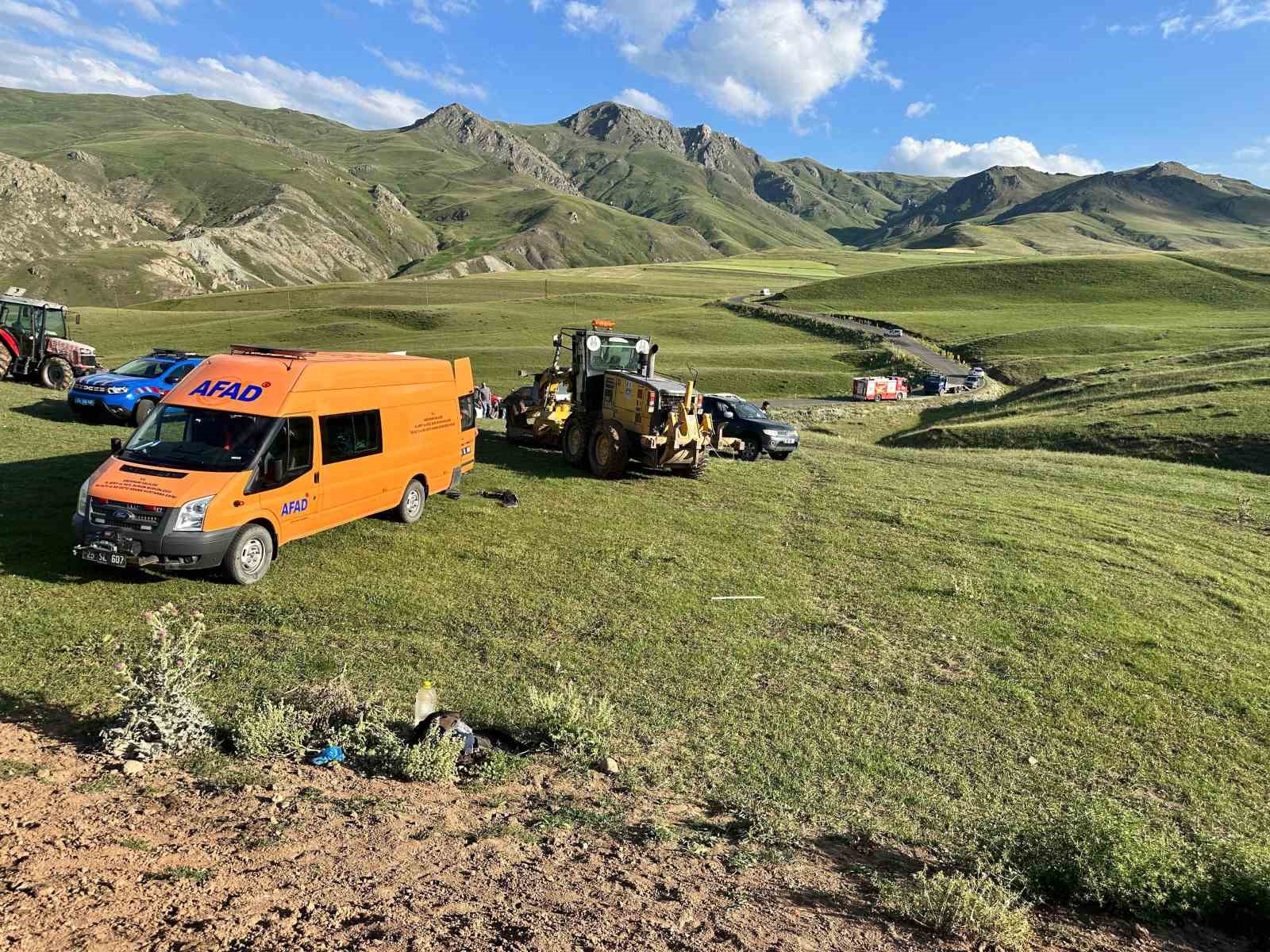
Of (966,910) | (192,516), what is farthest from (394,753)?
(192,516)

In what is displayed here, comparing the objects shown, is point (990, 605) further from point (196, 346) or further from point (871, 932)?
point (196, 346)

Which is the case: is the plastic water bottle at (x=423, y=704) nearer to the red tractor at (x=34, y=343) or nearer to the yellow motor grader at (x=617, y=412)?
the yellow motor grader at (x=617, y=412)

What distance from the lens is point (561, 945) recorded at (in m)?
3.98

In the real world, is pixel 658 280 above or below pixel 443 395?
above

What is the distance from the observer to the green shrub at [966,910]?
175 inches

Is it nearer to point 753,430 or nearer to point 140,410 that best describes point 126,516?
point 140,410

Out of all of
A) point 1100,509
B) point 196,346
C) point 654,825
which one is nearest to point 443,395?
point 654,825

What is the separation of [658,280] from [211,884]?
13416 centimetres

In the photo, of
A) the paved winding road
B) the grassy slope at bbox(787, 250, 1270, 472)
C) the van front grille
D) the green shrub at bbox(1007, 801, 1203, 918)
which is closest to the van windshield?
the van front grille

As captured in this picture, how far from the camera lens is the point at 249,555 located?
9.61m

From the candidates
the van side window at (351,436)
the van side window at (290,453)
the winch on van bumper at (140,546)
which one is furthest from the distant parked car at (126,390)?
the winch on van bumper at (140,546)

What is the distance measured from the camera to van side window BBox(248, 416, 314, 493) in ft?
Answer: 31.4

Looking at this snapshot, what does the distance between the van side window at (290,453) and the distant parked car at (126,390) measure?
9.67 metres

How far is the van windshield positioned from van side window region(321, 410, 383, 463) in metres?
0.94
